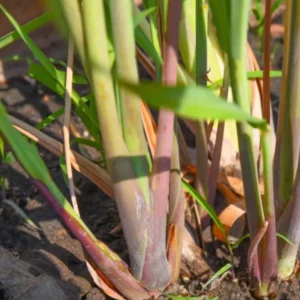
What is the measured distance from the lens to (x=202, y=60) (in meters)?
0.75

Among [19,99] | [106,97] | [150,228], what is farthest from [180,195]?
[19,99]

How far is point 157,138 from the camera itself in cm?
65

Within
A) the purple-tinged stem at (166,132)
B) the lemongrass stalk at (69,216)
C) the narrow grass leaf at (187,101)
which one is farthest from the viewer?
the lemongrass stalk at (69,216)

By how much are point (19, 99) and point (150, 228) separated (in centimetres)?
65

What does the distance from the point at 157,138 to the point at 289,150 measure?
0.60ft

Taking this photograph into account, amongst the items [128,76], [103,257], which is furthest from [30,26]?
[103,257]

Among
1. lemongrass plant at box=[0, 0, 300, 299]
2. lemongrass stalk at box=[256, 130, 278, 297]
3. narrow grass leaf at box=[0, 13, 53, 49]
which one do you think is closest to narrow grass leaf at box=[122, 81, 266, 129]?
lemongrass plant at box=[0, 0, 300, 299]

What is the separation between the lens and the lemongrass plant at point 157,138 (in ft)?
1.97

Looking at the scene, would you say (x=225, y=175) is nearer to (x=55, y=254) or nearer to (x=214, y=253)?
(x=214, y=253)

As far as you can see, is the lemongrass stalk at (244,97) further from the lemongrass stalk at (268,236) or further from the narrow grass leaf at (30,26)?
the narrow grass leaf at (30,26)

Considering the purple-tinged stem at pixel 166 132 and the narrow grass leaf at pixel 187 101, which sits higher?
the narrow grass leaf at pixel 187 101

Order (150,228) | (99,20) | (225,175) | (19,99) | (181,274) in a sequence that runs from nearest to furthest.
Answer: (99,20) → (150,228) → (181,274) → (225,175) → (19,99)

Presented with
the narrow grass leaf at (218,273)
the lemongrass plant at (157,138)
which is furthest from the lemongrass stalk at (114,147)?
the narrow grass leaf at (218,273)

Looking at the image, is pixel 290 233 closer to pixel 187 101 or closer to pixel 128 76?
pixel 128 76
